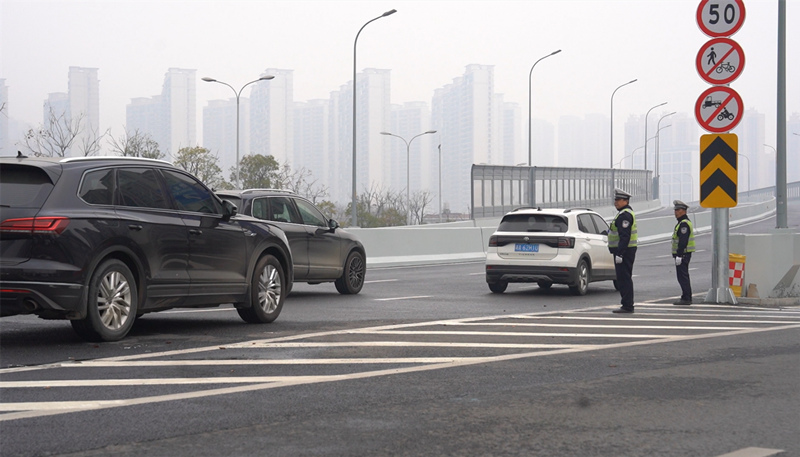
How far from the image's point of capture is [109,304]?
9000 mm

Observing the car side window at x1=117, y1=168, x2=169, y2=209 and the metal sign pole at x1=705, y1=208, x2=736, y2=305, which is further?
the metal sign pole at x1=705, y1=208, x2=736, y2=305

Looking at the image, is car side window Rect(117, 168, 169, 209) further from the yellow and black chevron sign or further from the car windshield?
the car windshield

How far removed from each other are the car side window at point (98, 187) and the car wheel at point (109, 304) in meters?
0.58

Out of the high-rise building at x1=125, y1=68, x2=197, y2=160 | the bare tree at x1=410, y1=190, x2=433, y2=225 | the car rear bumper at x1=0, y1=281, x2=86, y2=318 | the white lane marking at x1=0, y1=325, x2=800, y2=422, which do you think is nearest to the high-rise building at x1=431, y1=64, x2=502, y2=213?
the bare tree at x1=410, y1=190, x2=433, y2=225

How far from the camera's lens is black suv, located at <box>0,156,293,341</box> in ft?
27.5

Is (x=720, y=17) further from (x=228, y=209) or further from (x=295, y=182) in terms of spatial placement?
(x=295, y=182)

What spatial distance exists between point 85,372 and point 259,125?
133m

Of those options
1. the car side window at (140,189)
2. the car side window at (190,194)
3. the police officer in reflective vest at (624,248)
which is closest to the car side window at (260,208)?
the car side window at (190,194)

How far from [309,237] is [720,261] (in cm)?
622

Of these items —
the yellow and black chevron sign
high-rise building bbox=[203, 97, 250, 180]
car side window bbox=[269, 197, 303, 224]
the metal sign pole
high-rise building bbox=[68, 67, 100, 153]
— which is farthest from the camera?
high-rise building bbox=[203, 97, 250, 180]

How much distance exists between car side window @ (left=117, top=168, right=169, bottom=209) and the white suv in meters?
8.16

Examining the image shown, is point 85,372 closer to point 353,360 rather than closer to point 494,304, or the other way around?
point 353,360

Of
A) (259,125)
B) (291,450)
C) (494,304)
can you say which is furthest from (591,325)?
(259,125)

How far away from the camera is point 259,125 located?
138250 mm
